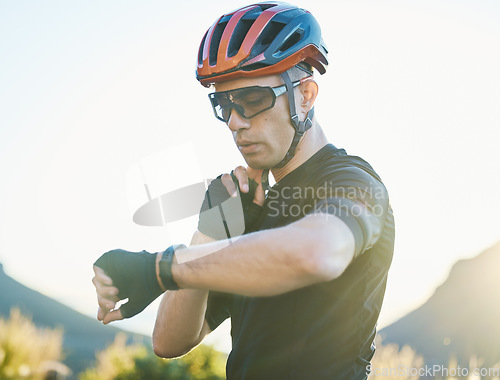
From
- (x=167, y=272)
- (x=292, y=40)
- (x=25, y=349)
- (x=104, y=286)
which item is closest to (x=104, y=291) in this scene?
(x=104, y=286)

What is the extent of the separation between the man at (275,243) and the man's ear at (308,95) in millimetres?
15

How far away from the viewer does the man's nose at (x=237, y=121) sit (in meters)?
3.27

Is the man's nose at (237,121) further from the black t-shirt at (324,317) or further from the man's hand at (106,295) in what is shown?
the man's hand at (106,295)

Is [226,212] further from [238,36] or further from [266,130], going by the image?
[238,36]

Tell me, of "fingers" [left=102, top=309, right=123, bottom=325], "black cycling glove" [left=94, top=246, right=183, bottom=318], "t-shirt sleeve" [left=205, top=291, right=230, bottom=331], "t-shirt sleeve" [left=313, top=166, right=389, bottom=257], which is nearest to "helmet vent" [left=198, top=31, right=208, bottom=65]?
"t-shirt sleeve" [left=313, top=166, right=389, bottom=257]

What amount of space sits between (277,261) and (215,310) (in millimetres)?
1681

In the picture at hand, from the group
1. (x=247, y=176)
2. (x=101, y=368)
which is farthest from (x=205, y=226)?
(x=101, y=368)

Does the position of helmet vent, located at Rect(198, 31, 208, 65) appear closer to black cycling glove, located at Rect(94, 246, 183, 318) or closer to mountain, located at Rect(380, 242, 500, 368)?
black cycling glove, located at Rect(94, 246, 183, 318)

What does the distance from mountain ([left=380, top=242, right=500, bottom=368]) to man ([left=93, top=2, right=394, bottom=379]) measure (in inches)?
471

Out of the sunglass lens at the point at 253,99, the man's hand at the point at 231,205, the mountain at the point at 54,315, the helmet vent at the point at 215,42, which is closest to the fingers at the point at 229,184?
the man's hand at the point at 231,205

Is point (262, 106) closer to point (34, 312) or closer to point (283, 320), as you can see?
point (283, 320)

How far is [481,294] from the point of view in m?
15.7

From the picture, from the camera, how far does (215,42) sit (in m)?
3.53

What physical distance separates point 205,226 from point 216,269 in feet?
4.17
